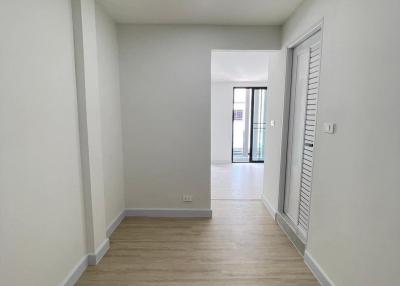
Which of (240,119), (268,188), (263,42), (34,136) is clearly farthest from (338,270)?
(240,119)

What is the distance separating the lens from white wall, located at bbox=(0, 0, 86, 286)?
1.30 m

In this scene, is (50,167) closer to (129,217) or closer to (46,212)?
(46,212)

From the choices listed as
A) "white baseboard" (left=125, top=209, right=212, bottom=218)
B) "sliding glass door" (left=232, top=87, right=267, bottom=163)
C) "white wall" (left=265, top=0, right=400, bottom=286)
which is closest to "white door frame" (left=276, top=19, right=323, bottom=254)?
"white wall" (left=265, top=0, right=400, bottom=286)

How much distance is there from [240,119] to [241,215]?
14.2 ft

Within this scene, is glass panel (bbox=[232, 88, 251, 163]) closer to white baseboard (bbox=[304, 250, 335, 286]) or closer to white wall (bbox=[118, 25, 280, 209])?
white wall (bbox=[118, 25, 280, 209])

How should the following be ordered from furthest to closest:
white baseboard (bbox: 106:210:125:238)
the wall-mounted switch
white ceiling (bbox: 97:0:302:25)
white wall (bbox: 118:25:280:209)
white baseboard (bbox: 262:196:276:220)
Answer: white baseboard (bbox: 262:196:276:220) < white wall (bbox: 118:25:280:209) < white baseboard (bbox: 106:210:125:238) < white ceiling (bbox: 97:0:302:25) < the wall-mounted switch

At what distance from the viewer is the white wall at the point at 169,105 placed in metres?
2.94

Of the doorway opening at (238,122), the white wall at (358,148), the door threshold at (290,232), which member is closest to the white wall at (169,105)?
the door threshold at (290,232)

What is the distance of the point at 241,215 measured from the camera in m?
3.28

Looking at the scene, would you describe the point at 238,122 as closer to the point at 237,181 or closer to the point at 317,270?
the point at 237,181

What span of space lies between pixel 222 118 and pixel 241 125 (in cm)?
74

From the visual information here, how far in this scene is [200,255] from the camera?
7.73ft

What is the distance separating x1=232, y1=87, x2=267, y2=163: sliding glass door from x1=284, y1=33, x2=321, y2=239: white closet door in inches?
166

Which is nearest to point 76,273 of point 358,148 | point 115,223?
point 115,223
